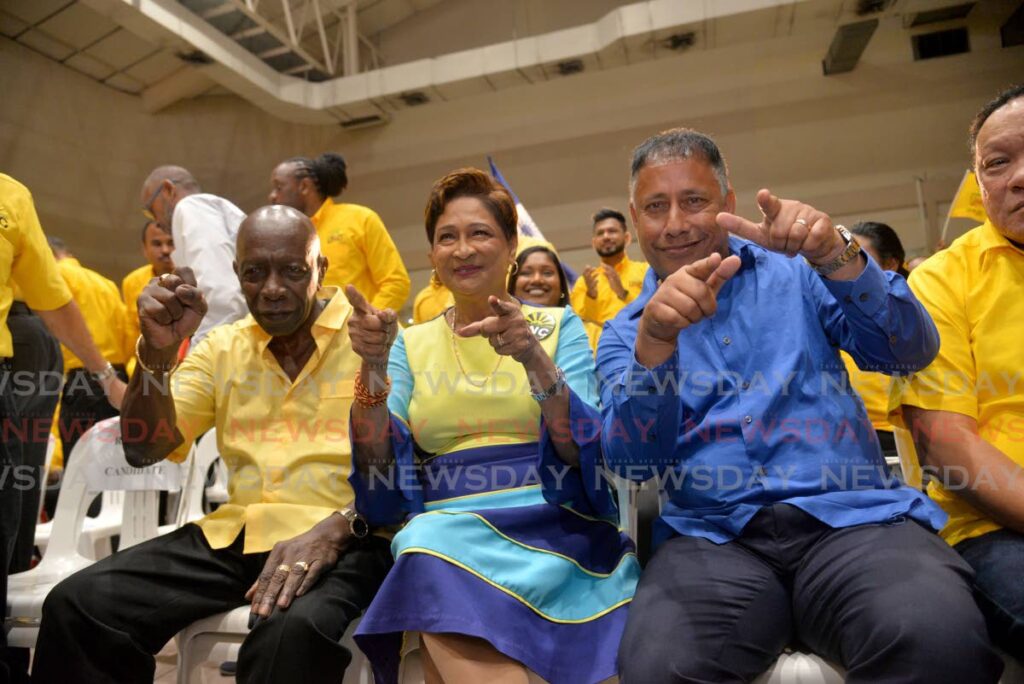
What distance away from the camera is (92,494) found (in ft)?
8.08

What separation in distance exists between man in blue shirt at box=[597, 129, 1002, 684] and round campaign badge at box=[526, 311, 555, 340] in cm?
14

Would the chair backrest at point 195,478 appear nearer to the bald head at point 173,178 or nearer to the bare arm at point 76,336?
the bare arm at point 76,336

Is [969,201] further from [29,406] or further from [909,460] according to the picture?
[29,406]

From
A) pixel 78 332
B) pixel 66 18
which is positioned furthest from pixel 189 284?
pixel 66 18

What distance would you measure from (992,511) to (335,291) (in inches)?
69.9

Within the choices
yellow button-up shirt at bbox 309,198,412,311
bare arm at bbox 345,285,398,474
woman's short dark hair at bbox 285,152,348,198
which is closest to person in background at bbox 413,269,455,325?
yellow button-up shirt at bbox 309,198,412,311

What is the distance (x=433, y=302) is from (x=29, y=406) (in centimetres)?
205

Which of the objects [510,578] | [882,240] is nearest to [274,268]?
[510,578]

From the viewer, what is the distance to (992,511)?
4.99 feet

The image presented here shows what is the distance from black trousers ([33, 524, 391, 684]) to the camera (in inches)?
63.2

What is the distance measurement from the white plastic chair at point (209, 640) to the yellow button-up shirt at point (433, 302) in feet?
7.21

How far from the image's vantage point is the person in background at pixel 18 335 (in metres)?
2.14

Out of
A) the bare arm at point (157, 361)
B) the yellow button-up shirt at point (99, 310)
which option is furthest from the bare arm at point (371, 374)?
the yellow button-up shirt at point (99, 310)

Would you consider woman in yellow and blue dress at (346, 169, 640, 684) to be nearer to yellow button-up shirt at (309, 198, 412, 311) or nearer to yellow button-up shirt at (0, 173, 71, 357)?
yellow button-up shirt at (0, 173, 71, 357)
